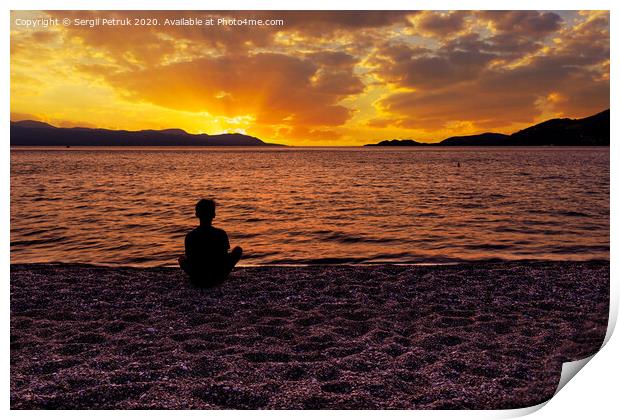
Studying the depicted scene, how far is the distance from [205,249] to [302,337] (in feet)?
9.20

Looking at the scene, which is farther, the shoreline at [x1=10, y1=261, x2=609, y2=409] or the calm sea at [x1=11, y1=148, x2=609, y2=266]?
the calm sea at [x1=11, y1=148, x2=609, y2=266]

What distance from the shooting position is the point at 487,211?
2447cm

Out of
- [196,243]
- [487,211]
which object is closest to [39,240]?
[196,243]

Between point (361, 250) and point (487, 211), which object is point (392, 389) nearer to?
point (361, 250)

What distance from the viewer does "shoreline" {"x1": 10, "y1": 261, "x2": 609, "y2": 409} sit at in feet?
16.3

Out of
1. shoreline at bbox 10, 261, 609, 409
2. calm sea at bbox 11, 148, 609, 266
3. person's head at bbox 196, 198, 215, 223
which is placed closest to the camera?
shoreline at bbox 10, 261, 609, 409

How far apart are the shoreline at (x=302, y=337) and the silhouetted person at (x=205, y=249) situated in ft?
1.00

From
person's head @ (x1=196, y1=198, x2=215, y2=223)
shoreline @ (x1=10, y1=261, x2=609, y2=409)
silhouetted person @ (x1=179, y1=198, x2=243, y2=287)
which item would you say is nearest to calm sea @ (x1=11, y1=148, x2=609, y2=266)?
shoreline @ (x1=10, y1=261, x2=609, y2=409)

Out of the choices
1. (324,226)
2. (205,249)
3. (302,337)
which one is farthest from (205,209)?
(324,226)

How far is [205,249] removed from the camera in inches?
328

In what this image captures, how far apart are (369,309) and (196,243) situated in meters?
3.18

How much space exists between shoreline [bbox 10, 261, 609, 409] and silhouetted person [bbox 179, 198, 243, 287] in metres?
0.30

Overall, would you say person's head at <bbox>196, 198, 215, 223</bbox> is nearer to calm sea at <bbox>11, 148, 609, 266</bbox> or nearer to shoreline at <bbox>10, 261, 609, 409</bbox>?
shoreline at <bbox>10, 261, 609, 409</bbox>

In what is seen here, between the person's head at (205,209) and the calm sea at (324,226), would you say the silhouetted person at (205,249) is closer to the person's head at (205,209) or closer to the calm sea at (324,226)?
the person's head at (205,209)
